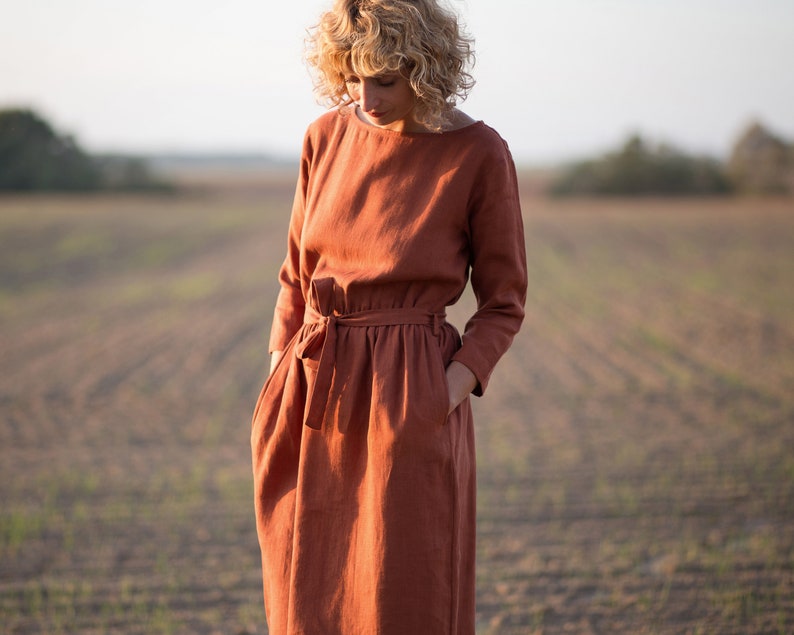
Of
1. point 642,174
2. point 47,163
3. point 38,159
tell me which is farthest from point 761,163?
point 38,159

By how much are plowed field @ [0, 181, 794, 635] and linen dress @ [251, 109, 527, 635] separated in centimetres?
157

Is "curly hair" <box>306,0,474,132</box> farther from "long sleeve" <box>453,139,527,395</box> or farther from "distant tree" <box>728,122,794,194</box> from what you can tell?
"distant tree" <box>728,122,794,194</box>

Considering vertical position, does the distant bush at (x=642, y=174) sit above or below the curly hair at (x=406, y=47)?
above

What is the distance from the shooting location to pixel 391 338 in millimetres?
2053

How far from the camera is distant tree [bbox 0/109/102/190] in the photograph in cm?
3338

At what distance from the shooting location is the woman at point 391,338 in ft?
6.55

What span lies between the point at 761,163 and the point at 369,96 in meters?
35.5

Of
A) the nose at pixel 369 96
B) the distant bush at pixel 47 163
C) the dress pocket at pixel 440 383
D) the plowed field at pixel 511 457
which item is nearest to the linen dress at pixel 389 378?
the dress pocket at pixel 440 383

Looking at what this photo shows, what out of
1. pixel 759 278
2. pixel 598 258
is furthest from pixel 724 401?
pixel 598 258

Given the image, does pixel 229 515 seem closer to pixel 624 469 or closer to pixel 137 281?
pixel 624 469

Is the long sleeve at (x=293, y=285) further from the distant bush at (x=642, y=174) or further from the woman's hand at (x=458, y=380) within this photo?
the distant bush at (x=642, y=174)

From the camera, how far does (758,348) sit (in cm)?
935

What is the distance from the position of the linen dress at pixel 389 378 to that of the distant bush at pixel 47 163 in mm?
33111

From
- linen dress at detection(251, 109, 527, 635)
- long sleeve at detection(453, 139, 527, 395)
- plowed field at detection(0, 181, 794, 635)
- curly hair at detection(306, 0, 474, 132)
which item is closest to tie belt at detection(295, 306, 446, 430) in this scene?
linen dress at detection(251, 109, 527, 635)
